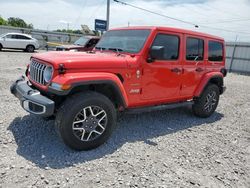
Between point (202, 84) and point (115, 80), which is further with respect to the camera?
point (202, 84)

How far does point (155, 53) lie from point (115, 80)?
0.90 meters

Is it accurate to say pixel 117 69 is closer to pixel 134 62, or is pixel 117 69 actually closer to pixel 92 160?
pixel 134 62

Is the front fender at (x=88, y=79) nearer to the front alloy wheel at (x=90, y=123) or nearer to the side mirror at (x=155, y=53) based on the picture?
the front alloy wheel at (x=90, y=123)

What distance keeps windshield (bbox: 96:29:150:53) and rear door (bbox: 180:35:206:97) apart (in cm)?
112

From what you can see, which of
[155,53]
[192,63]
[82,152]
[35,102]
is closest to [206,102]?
[192,63]

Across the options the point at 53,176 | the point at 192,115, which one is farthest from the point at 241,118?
the point at 53,176

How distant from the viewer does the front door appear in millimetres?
4230

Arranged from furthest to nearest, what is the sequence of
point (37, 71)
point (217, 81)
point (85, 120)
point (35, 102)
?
point (217, 81) → point (37, 71) → point (85, 120) → point (35, 102)

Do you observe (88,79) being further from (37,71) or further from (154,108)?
(154,108)

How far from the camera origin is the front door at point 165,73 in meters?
4.23

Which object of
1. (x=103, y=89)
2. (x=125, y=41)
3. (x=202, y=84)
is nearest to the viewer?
(x=103, y=89)

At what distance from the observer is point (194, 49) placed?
5129 millimetres

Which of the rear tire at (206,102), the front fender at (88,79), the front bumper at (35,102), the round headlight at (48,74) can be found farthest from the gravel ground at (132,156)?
the round headlight at (48,74)

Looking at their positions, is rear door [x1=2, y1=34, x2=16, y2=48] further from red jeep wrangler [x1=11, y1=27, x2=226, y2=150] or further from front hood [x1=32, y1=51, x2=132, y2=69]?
front hood [x1=32, y1=51, x2=132, y2=69]
